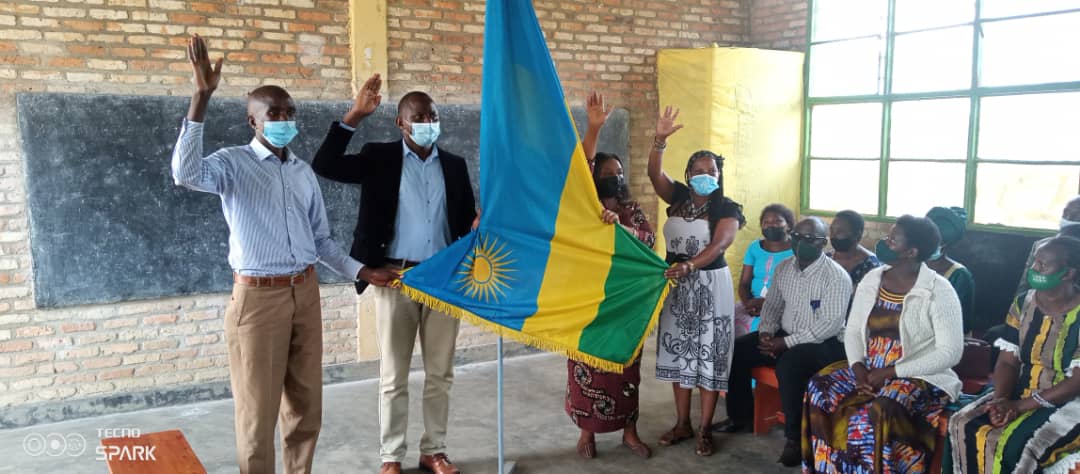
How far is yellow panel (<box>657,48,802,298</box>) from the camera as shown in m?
6.54

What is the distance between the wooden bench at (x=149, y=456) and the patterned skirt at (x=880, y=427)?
2585 millimetres

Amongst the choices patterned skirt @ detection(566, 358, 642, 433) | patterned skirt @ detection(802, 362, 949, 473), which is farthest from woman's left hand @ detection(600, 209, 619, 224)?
patterned skirt @ detection(802, 362, 949, 473)

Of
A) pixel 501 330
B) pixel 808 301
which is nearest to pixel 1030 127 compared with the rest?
pixel 808 301

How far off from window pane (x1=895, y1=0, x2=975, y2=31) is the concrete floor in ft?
10.8

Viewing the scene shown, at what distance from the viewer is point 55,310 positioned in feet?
15.9

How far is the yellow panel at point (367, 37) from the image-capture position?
5.44m

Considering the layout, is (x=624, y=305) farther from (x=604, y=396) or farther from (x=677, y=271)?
(x=604, y=396)

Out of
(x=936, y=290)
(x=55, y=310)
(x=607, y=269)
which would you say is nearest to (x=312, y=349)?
(x=607, y=269)

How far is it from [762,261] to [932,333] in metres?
1.61

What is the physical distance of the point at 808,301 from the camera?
14.1 ft

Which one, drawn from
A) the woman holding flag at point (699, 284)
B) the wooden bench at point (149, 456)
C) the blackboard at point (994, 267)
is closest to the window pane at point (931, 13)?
the blackboard at point (994, 267)

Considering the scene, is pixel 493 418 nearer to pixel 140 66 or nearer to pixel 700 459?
pixel 700 459

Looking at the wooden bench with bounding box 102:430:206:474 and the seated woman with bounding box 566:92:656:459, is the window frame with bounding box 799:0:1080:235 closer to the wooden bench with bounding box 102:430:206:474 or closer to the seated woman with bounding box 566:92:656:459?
the seated woman with bounding box 566:92:656:459

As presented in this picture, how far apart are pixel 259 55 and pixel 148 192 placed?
1.06 metres
